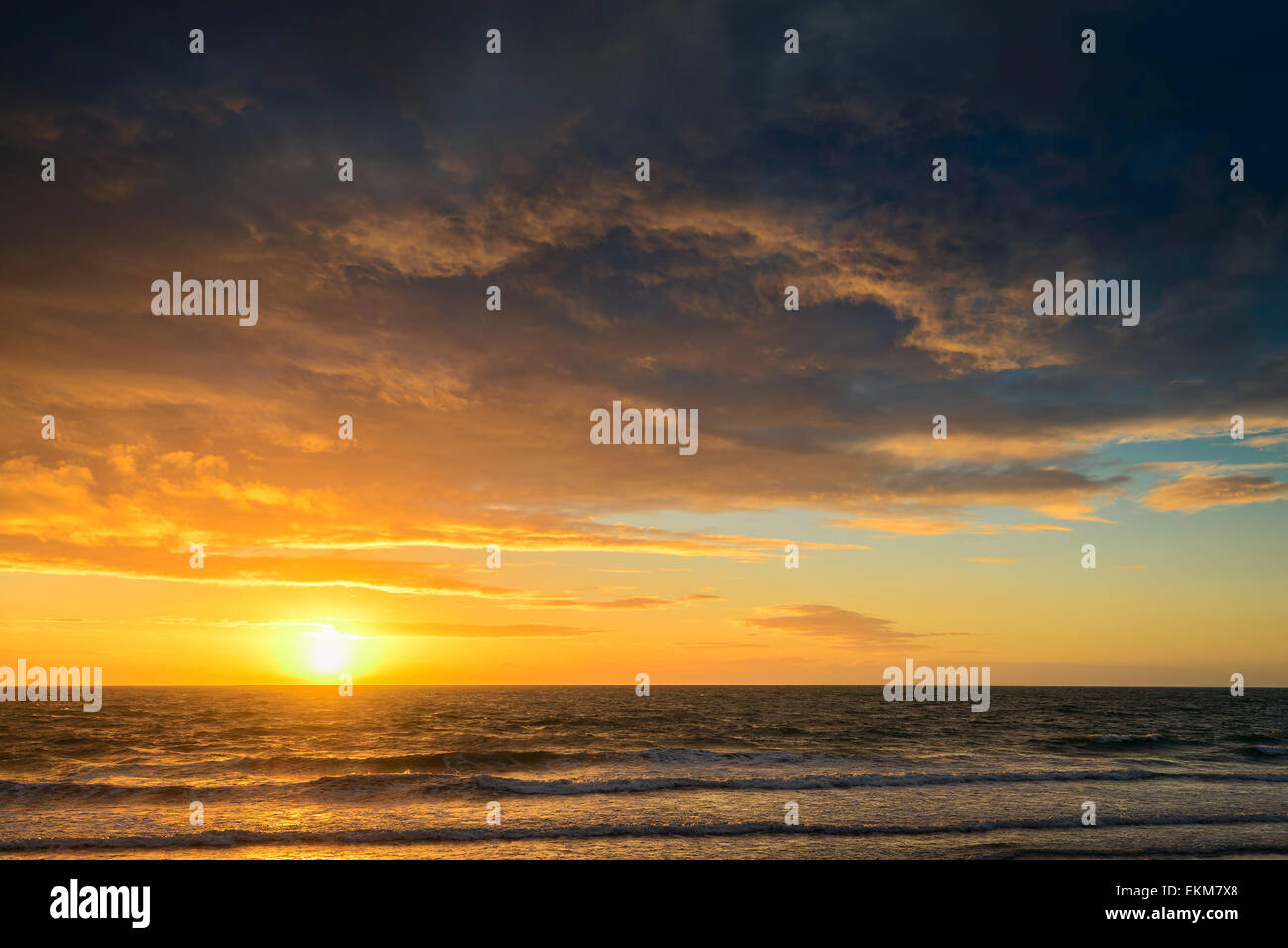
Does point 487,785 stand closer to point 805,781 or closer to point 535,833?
point 535,833

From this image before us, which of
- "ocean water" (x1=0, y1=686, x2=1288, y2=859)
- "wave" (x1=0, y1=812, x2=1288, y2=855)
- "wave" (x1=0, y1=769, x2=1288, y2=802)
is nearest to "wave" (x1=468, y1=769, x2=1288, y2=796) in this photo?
"wave" (x1=0, y1=769, x2=1288, y2=802)

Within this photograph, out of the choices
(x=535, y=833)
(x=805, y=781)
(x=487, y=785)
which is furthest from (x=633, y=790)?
(x=535, y=833)

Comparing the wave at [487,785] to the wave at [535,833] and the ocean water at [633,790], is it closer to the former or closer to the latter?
the ocean water at [633,790]

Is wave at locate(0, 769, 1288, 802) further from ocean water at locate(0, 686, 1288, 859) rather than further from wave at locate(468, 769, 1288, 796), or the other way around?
ocean water at locate(0, 686, 1288, 859)

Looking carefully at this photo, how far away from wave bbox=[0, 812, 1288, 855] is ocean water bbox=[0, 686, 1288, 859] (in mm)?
91

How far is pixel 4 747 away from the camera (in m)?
37.2

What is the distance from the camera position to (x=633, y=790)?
83.3 ft

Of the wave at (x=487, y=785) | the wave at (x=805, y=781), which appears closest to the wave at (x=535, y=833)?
the wave at (x=487, y=785)

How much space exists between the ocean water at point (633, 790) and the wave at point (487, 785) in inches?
5.6

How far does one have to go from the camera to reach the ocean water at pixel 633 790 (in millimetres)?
17438

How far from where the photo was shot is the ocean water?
1744 centimetres
